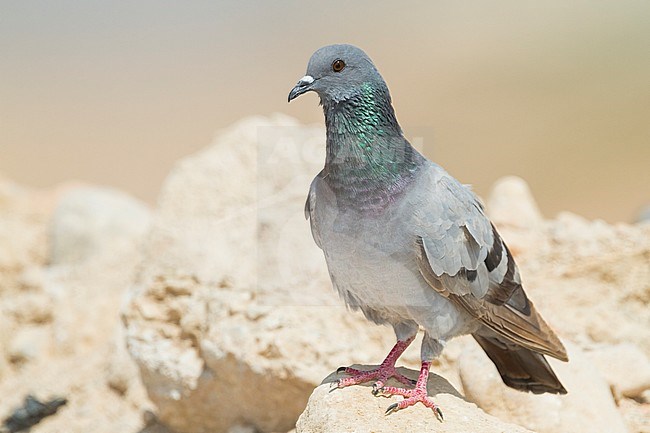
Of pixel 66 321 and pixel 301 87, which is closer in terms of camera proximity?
pixel 301 87

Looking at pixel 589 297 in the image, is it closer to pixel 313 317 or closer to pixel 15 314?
pixel 313 317

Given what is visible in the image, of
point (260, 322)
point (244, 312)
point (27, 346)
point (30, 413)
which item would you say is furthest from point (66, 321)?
point (260, 322)

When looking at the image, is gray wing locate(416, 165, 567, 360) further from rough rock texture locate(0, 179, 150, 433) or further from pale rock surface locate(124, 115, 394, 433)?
rough rock texture locate(0, 179, 150, 433)

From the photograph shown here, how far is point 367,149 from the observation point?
13.6ft

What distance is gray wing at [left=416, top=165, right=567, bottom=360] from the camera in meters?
4.18

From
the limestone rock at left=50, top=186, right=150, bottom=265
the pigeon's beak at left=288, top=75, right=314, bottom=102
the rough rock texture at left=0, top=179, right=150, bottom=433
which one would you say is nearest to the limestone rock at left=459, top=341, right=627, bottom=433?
the pigeon's beak at left=288, top=75, right=314, bottom=102

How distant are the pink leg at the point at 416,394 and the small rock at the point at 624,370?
73.9 inches

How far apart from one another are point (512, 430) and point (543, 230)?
13.0 feet

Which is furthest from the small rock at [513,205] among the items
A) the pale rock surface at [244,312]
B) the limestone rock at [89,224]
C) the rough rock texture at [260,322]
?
the limestone rock at [89,224]

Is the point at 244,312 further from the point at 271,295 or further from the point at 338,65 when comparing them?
the point at 338,65

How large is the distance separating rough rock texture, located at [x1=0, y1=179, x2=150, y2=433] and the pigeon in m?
3.60

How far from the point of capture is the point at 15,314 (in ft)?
29.6

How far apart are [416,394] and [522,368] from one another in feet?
3.13

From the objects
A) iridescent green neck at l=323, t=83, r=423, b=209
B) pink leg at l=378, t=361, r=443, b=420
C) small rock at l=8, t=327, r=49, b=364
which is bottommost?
small rock at l=8, t=327, r=49, b=364
